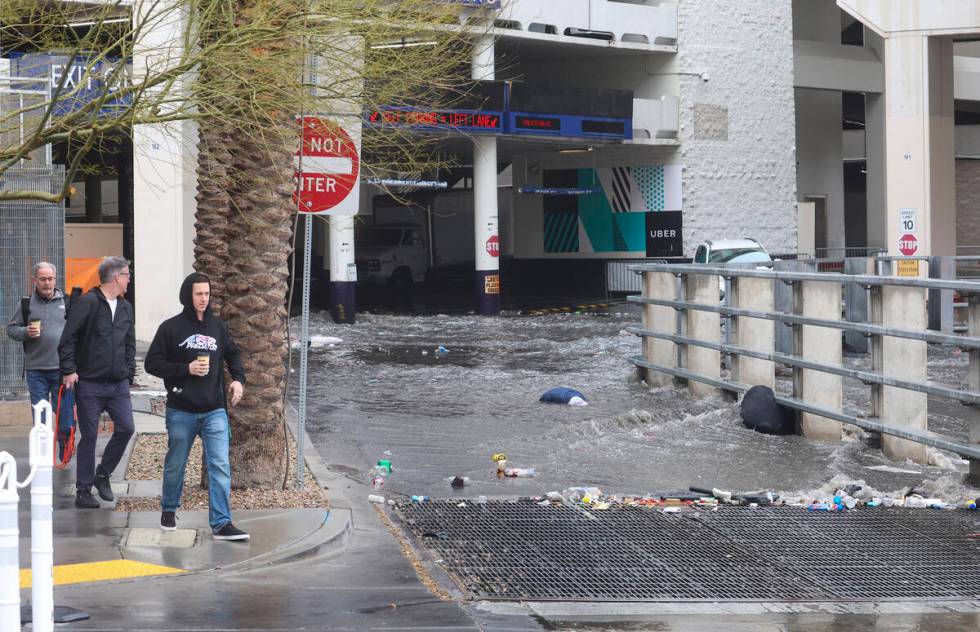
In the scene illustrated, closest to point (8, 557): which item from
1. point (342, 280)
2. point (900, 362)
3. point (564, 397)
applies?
point (900, 362)

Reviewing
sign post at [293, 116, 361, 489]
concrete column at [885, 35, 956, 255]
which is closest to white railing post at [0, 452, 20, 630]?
sign post at [293, 116, 361, 489]

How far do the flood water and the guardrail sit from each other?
12.0 inches

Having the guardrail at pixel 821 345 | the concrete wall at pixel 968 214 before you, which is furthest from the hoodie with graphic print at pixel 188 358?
the concrete wall at pixel 968 214

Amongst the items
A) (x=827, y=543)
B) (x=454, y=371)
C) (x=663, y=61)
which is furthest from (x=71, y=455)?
(x=663, y=61)

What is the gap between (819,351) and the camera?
43.7 feet

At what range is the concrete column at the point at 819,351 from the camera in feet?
43.2

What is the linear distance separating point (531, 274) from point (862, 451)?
105 feet

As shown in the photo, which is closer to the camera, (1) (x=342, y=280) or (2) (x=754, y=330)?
(2) (x=754, y=330)

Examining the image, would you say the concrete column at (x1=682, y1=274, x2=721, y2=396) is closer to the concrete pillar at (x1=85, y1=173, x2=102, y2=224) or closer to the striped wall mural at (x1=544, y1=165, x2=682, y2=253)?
the striped wall mural at (x1=544, y1=165, x2=682, y2=253)

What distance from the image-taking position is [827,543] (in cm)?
874

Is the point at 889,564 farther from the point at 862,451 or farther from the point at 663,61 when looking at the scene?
the point at 663,61

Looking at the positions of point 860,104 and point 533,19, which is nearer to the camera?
point 533,19

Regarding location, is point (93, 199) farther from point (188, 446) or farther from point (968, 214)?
point (968, 214)

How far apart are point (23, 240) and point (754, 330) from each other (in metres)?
8.00
